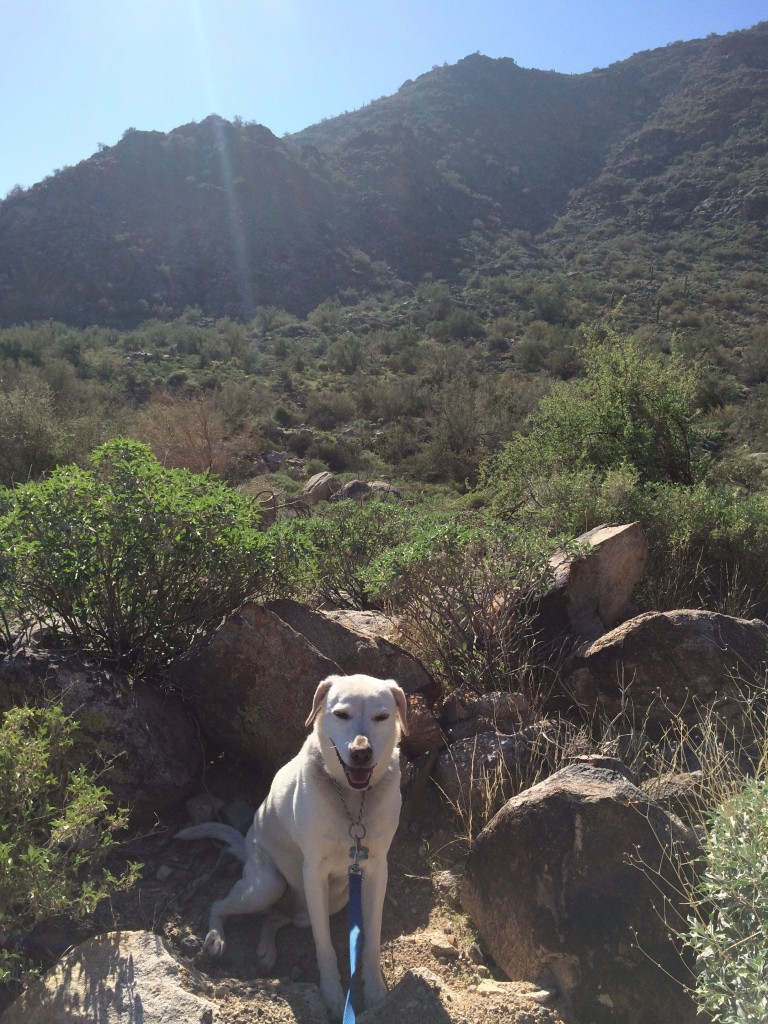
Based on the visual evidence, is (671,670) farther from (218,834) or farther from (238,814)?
(218,834)

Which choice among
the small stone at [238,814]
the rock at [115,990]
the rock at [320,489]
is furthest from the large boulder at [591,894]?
the rock at [320,489]

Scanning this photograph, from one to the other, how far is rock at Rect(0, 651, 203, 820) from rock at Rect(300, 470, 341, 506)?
9.95 m

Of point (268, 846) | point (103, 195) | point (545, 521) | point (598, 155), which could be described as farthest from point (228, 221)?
point (268, 846)

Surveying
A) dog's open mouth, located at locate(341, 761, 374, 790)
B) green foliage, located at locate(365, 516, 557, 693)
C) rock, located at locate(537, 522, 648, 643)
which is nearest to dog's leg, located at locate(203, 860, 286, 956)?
dog's open mouth, located at locate(341, 761, 374, 790)

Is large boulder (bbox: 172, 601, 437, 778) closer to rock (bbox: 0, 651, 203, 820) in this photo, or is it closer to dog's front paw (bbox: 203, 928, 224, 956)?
rock (bbox: 0, 651, 203, 820)

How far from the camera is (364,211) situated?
1957 inches

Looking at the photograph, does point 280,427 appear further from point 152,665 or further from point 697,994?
point 697,994

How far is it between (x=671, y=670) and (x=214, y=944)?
2.95m

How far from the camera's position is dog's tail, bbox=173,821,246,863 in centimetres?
370

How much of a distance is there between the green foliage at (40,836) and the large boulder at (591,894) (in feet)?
4.84

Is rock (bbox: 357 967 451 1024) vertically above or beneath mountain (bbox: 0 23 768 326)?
beneath

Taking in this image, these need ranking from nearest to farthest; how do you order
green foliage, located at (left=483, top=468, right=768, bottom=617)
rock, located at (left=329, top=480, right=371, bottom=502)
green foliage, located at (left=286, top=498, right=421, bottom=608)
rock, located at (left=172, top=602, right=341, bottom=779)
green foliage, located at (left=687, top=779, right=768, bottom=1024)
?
green foliage, located at (left=687, top=779, right=768, bottom=1024) → rock, located at (left=172, top=602, right=341, bottom=779) → green foliage, located at (left=286, top=498, right=421, bottom=608) → green foliage, located at (left=483, top=468, right=768, bottom=617) → rock, located at (left=329, top=480, right=371, bottom=502)

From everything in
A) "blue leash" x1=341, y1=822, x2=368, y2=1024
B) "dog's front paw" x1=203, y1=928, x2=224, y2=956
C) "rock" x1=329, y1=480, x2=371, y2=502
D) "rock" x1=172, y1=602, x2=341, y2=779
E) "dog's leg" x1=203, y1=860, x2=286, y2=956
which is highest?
"rock" x1=172, y1=602, x2=341, y2=779

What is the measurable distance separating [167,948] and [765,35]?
73.7 m
